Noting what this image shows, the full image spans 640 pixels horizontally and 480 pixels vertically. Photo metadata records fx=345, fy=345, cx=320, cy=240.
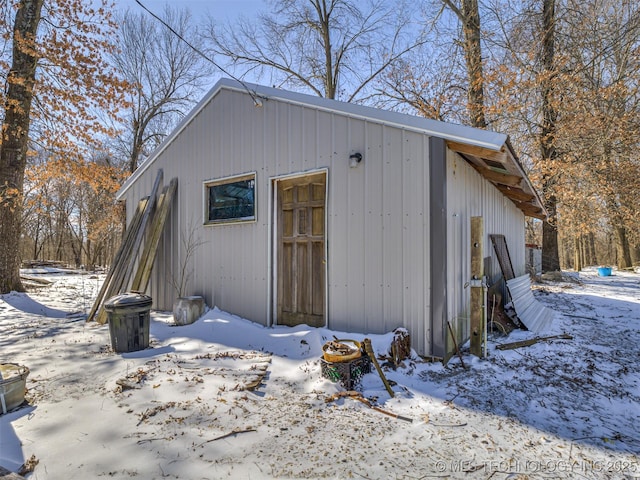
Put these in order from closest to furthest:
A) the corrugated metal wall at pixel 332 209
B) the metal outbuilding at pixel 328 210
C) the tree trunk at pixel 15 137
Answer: the metal outbuilding at pixel 328 210
the corrugated metal wall at pixel 332 209
the tree trunk at pixel 15 137

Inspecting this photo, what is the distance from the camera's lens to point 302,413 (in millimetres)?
2730

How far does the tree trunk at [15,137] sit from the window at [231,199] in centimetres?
505

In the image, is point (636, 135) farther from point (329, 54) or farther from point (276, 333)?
point (276, 333)

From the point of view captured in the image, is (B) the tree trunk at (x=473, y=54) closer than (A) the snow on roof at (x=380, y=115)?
No

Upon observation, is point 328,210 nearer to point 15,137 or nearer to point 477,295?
point 477,295

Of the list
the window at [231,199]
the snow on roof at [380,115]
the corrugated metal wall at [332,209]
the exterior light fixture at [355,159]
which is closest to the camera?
the snow on roof at [380,115]

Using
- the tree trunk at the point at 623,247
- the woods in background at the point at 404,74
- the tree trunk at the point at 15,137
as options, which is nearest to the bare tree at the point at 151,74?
the woods in background at the point at 404,74

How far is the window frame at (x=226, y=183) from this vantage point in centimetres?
533

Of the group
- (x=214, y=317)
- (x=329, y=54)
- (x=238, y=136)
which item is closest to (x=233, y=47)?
(x=329, y=54)

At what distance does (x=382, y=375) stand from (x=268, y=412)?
109cm

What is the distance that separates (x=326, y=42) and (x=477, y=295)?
12.8 meters

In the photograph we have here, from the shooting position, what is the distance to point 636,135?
10.4 metres

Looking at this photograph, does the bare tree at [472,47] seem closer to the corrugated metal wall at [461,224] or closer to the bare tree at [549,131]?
the bare tree at [549,131]

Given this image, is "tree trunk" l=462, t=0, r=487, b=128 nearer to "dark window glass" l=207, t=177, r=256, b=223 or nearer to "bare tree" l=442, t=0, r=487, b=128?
"bare tree" l=442, t=0, r=487, b=128
